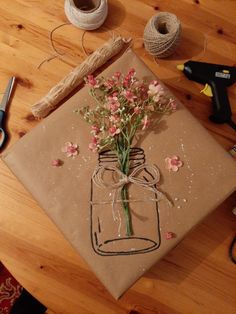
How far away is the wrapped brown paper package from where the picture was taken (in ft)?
2.23

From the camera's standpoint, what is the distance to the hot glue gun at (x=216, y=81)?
0.83m

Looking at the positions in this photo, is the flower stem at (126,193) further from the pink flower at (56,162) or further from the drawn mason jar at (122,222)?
the pink flower at (56,162)

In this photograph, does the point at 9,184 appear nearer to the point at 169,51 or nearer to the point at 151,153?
the point at 151,153

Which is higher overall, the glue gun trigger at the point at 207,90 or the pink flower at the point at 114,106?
the glue gun trigger at the point at 207,90

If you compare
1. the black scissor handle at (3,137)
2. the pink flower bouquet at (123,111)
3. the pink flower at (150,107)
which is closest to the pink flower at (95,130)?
the pink flower bouquet at (123,111)

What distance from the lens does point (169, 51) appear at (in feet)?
2.76

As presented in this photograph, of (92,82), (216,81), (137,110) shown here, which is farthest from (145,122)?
(216,81)

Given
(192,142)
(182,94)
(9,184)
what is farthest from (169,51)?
(9,184)

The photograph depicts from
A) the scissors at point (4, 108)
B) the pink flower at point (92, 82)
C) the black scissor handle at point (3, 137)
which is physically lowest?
the black scissor handle at point (3, 137)

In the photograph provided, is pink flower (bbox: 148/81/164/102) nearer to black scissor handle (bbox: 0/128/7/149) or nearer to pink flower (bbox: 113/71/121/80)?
pink flower (bbox: 113/71/121/80)

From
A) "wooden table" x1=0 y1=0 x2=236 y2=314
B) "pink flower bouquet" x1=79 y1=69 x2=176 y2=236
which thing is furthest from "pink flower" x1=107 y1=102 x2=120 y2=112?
"wooden table" x1=0 y1=0 x2=236 y2=314

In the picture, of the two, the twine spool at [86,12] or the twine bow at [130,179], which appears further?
the twine spool at [86,12]

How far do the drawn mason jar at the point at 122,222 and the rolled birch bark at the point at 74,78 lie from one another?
0.22 metres

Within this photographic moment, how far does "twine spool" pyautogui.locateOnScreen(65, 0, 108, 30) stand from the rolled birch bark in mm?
55
